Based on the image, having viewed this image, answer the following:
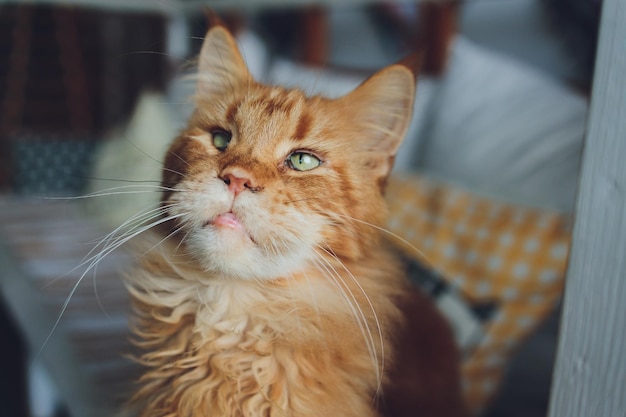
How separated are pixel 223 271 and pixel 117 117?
128 inches

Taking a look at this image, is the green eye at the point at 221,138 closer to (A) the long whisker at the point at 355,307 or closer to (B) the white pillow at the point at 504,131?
(A) the long whisker at the point at 355,307

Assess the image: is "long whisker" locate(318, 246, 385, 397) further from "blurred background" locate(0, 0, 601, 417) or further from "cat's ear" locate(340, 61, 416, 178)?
"blurred background" locate(0, 0, 601, 417)

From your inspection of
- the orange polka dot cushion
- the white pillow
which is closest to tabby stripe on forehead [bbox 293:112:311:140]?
the orange polka dot cushion

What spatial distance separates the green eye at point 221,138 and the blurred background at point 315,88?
0.37ft

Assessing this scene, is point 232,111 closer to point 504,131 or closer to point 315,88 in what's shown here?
point 315,88

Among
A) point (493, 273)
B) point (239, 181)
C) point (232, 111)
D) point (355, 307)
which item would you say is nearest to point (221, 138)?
point (232, 111)

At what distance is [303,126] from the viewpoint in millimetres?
820

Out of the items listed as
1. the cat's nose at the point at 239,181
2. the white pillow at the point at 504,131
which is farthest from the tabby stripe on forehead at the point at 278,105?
the white pillow at the point at 504,131

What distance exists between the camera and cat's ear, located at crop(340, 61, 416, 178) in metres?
0.80

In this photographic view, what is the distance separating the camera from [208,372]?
75cm

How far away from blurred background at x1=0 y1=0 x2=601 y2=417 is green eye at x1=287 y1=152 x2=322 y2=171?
156 mm

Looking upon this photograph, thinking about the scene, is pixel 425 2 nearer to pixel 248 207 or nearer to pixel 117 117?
pixel 248 207

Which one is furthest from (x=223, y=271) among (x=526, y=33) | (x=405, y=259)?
(x=526, y=33)

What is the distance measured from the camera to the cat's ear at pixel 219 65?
873 mm
